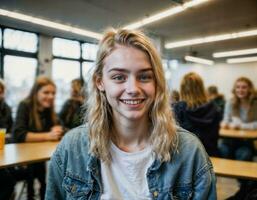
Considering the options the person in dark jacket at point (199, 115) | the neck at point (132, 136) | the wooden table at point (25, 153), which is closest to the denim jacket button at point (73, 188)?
the neck at point (132, 136)

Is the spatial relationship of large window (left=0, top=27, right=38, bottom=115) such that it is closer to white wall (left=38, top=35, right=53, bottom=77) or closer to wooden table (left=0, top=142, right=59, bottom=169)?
white wall (left=38, top=35, right=53, bottom=77)

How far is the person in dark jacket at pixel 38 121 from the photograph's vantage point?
96.5 inches

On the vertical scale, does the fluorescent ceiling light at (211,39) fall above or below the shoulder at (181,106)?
above

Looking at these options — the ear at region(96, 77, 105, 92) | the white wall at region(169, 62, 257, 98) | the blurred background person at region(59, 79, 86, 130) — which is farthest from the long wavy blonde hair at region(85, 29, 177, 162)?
the white wall at region(169, 62, 257, 98)

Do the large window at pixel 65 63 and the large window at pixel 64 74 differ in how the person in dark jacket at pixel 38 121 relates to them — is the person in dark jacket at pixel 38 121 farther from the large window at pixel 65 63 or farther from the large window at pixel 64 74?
the large window at pixel 64 74

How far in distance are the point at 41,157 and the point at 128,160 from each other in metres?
1.05

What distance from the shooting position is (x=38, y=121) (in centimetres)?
252

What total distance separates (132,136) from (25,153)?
47.6 inches

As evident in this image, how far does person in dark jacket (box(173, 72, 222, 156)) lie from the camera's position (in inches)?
106

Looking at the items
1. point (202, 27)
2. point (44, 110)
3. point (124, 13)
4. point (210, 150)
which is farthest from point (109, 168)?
point (202, 27)

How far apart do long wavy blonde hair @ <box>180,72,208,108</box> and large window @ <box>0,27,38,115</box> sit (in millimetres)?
1470

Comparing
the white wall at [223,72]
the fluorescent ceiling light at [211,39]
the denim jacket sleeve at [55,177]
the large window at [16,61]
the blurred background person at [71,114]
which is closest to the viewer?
the denim jacket sleeve at [55,177]

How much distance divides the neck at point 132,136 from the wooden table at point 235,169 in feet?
2.87

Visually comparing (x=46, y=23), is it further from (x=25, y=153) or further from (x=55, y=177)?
(x=55, y=177)
